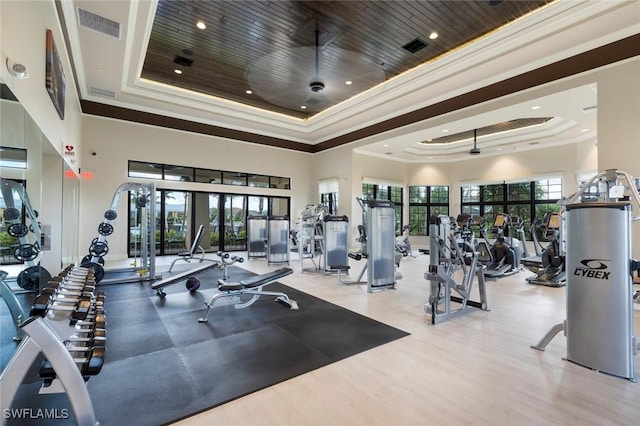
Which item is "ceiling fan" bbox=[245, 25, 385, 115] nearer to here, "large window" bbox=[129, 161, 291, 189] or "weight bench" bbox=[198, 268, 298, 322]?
"large window" bbox=[129, 161, 291, 189]

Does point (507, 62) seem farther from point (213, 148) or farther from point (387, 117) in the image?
point (213, 148)

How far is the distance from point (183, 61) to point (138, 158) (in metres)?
3.73

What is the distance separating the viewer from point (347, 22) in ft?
18.1

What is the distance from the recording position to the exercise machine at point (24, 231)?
8.70 feet

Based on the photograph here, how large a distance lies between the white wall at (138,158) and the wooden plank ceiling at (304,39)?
2.09 meters

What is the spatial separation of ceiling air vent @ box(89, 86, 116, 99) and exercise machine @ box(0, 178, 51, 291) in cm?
588

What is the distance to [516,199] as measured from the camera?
1126 centimetres

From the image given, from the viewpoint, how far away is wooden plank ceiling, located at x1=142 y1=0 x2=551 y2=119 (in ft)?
16.8

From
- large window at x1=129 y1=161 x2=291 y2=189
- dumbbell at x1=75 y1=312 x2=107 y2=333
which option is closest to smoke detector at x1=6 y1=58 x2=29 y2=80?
dumbbell at x1=75 y1=312 x2=107 y2=333

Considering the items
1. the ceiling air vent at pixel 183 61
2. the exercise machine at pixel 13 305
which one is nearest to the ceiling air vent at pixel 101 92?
the ceiling air vent at pixel 183 61

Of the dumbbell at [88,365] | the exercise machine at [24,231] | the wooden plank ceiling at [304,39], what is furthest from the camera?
the wooden plank ceiling at [304,39]

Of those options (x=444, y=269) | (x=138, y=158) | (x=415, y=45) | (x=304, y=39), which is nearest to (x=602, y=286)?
(x=444, y=269)

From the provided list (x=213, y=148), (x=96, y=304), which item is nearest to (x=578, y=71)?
(x=96, y=304)

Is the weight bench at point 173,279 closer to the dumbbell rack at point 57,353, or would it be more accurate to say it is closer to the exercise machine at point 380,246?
the exercise machine at point 380,246
